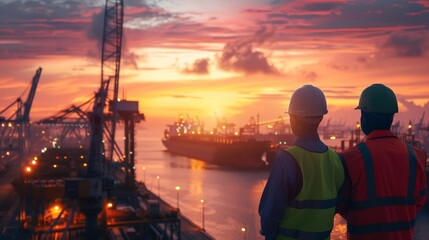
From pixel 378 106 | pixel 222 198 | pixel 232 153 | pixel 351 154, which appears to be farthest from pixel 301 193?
pixel 232 153

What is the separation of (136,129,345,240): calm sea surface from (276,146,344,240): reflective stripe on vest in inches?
1152

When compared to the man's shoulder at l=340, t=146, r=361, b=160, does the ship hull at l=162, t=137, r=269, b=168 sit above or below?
below

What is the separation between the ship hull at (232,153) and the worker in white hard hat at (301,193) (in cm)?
8515

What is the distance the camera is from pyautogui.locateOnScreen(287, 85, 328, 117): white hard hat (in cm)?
238

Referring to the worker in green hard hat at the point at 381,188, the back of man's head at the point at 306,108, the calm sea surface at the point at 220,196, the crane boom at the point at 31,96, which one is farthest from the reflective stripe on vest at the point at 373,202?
the crane boom at the point at 31,96

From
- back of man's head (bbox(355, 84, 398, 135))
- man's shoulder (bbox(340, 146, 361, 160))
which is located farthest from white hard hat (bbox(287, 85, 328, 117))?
back of man's head (bbox(355, 84, 398, 135))

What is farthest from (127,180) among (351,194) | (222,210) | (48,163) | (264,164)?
(264,164)

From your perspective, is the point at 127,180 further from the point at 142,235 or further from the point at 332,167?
the point at 332,167

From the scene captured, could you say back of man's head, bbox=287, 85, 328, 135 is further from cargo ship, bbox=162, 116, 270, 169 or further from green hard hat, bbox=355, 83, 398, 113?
cargo ship, bbox=162, 116, 270, 169

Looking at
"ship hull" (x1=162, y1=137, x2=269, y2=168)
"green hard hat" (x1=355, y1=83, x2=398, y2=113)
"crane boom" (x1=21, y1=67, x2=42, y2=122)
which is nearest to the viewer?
"green hard hat" (x1=355, y1=83, x2=398, y2=113)

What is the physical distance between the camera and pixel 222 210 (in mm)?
43375

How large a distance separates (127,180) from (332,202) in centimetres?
3596

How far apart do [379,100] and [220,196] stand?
5046cm

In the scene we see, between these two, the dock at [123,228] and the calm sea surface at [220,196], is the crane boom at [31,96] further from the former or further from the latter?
the dock at [123,228]
